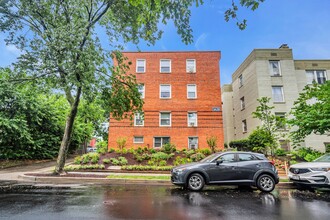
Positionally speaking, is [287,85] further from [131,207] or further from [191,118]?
[131,207]

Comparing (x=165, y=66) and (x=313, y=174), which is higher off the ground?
(x=165, y=66)

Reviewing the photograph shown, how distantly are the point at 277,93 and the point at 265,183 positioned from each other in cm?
1631

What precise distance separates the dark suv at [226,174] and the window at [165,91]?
13.4m

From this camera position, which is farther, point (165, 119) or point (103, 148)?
point (165, 119)

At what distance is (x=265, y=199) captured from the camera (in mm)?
6512

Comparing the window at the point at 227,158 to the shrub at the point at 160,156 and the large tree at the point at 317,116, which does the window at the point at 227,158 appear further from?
the shrub at the point at 160,156

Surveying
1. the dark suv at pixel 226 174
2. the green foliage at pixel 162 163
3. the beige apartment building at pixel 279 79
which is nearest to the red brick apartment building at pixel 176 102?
the beige apartment building at pixel 279 79

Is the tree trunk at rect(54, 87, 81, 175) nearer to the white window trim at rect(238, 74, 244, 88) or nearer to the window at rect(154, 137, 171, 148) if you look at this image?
the window at rect(154, 137, 171, 148)

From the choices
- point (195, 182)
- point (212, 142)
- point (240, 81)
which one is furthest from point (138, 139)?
point (240, 81)

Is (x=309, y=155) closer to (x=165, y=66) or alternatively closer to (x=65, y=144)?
(x=165, y=66)

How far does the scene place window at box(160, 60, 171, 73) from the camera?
2167 centimetres

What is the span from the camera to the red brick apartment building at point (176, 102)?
19.8 meters

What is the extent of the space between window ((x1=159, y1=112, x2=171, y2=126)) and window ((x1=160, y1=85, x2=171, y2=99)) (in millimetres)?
1841

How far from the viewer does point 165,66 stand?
21.8 m
